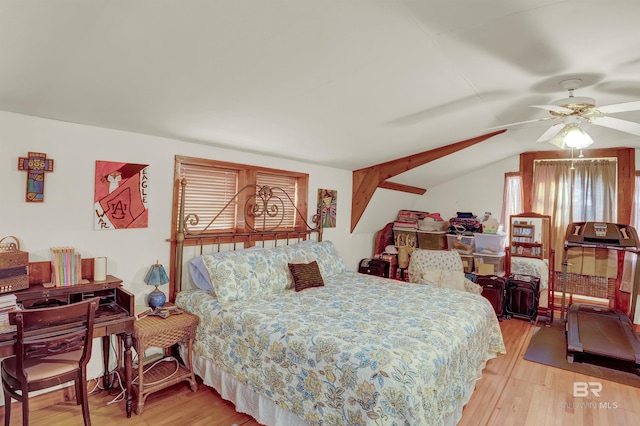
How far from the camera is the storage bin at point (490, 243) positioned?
5086 mm

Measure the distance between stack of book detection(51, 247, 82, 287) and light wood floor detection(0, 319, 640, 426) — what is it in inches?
34.6

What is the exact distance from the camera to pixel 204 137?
9.78 feet

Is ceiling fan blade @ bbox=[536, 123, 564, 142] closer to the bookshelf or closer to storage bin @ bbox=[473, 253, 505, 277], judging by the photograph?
the bookshelf

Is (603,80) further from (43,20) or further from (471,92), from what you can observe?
(43,20)

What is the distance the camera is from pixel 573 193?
518 cm

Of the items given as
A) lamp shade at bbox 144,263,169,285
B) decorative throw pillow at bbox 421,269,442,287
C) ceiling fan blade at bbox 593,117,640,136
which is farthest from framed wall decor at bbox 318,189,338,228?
ceiling fan blade at bbox 593,117,640,136

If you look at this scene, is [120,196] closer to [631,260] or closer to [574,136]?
[574,136]

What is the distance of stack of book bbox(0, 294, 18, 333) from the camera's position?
189 cm

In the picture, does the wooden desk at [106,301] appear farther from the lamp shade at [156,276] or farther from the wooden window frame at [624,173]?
the wooden window frame at [624,173]

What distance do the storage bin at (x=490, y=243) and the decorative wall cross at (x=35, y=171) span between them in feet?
16.9

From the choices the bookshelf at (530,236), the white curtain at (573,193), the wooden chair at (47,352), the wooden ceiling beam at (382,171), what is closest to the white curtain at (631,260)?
the white curtain at (573,193)

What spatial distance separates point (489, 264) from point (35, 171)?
5.28 meters

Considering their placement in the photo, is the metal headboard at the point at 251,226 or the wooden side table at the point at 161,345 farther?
the metal headboard at the point at 251,226

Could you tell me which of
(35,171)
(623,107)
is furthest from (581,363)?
(35,171)
